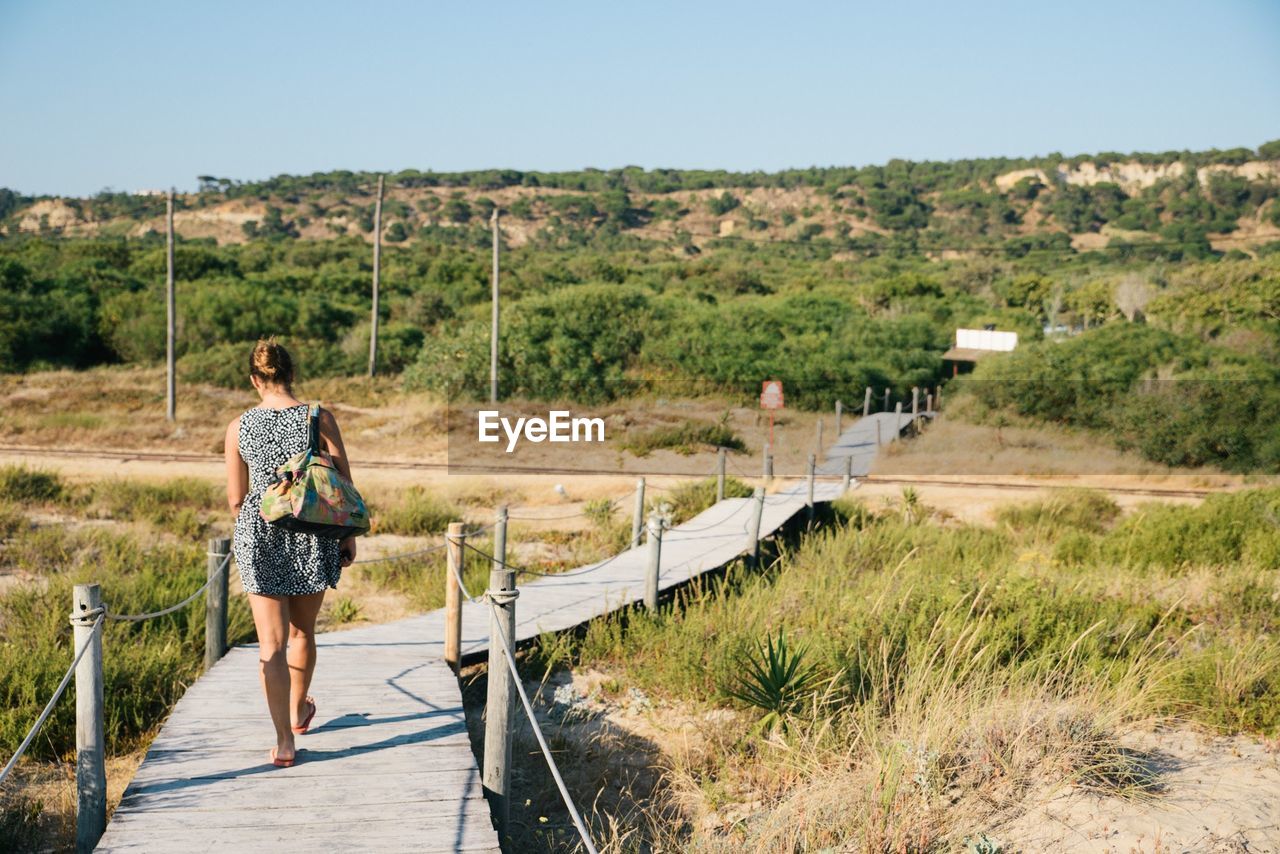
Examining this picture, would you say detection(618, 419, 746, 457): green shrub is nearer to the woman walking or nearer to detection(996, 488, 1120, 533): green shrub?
detection(996, 488, 1120, 533): green shrub

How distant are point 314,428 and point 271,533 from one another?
0.47 m

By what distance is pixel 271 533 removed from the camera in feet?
13.9

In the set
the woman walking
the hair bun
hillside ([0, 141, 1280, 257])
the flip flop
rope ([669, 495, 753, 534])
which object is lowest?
rope ([669, 495, 753, 534])

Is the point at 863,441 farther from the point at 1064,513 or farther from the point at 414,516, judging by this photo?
the point at 414,516

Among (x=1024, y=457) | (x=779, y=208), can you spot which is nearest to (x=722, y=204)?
(x=779, y=208)

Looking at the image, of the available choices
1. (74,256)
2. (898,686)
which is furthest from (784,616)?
(74,256)

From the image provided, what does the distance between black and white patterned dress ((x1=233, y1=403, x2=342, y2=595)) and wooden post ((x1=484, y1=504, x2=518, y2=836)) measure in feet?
2.52

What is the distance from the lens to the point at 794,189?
362 feet

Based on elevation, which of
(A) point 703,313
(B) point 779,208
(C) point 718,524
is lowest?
(C) point 718,524

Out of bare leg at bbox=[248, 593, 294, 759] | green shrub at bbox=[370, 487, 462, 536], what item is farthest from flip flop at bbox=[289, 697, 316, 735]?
green shrub at bbox=[370, 487, 462, 536]

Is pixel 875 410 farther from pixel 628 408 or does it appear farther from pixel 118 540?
pixel 118 540

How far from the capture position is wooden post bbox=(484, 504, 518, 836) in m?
4.52

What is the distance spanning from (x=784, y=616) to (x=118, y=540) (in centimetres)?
784

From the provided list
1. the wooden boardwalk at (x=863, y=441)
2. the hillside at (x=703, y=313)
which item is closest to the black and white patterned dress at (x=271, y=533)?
the wooden boardwalk at (x=863, y=441)
